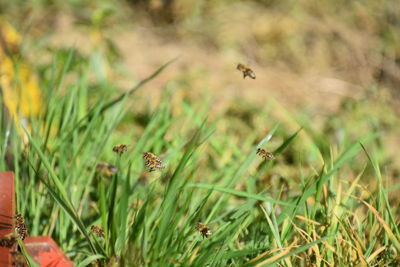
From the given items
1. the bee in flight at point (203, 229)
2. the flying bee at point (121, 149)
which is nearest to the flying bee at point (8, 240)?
the flying bee at point (121, 149)

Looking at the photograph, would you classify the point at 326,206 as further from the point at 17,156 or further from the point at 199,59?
the point at 199,59

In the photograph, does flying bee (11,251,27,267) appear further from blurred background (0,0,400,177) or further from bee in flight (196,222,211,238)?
blurred background (0,0,400,177)

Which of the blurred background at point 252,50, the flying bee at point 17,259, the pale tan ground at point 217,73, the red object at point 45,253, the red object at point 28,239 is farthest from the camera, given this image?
the pale tan ground at point 217,73

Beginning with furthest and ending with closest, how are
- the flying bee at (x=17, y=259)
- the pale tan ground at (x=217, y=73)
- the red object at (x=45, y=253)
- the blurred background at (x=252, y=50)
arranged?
the pale tan ground at (x=217, y=73)
the blurred background at (x=252, y=50)
the red object at (x=45, y=253)
the flying bee at (x=17, y=259)

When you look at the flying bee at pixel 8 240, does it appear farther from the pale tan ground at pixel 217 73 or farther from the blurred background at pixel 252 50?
the pale tan ground at pixel 217 73

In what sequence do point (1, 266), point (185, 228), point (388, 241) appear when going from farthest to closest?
point (388, 241), point (185, 228), point (1, 266)

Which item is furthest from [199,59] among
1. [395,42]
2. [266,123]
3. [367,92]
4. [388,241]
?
[388,241]
